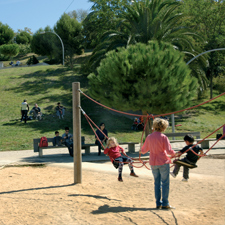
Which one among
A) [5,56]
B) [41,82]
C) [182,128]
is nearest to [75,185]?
[182,128]

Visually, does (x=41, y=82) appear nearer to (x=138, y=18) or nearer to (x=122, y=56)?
(x=138, y=18)

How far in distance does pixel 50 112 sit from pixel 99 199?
21892 millimetres

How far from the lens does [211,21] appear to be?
39906 millimetres

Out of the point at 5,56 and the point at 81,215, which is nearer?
the point at 81,215

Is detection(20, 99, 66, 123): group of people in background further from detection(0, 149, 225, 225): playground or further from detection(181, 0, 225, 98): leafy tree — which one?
detection(181, 0, 225, 98): leafy tree

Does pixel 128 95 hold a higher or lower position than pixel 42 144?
Result: higher

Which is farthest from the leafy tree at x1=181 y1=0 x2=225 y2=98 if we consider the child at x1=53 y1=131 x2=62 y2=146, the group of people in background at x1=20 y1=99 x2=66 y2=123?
the child at x1=53 y1=131 x2=62 y2=146

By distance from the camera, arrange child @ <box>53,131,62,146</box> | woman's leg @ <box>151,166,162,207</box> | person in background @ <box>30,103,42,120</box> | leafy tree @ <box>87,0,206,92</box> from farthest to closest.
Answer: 1. person in background @ <box>30,103,42,120</box>
2. leafy tree @ <box>87,0,206,92</box>
3. child @ <box>53,131,62,146</box>
4. woman's leg @ <box>151,166,162,207</box>

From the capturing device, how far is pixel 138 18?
74.3ft

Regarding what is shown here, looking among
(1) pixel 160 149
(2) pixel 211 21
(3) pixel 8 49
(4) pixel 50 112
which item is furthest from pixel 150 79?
(3) pixel 8 49

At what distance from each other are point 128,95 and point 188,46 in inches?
358

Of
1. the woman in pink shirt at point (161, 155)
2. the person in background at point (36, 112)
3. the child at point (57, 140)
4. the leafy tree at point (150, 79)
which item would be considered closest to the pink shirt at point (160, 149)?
the woman in pink shirt at point (161, 155)

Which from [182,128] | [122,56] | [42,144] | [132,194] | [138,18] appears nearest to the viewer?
[132,194]

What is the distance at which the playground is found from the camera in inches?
238
